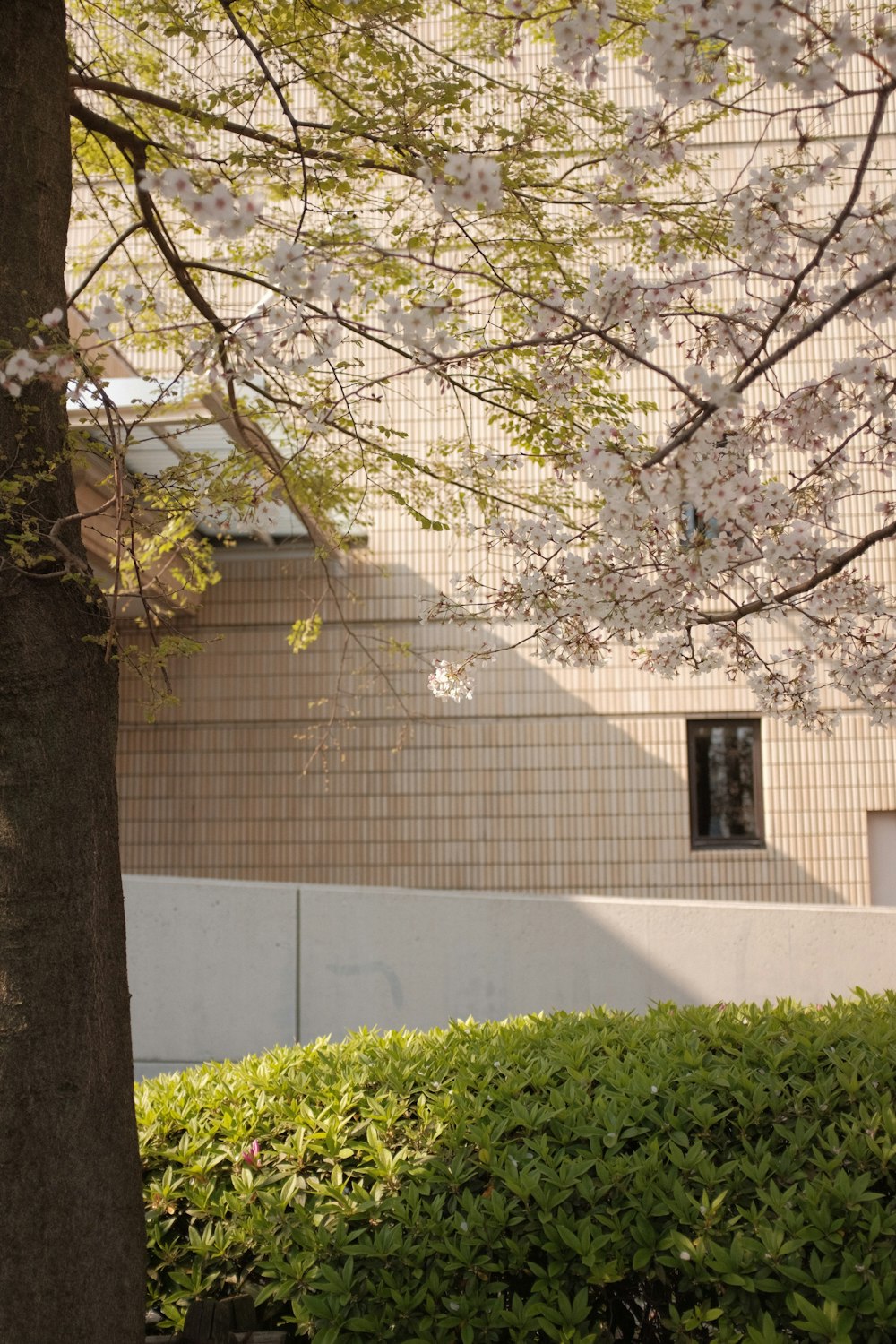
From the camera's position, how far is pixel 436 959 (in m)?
6.75

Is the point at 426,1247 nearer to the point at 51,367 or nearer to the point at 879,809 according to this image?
the point at 51,367

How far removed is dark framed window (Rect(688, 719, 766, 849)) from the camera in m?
9.36

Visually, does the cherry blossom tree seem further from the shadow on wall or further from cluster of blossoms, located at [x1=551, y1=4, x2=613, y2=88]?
the shadow on wall

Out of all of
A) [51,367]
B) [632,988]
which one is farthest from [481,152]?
[632,988]

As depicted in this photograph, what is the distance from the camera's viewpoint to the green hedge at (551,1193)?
259cm

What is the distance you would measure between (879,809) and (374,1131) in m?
7.12

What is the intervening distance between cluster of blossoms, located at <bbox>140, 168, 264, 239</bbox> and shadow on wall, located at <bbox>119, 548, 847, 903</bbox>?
6780mm

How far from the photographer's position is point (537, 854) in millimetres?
9375

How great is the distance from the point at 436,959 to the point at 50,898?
13.9 feet

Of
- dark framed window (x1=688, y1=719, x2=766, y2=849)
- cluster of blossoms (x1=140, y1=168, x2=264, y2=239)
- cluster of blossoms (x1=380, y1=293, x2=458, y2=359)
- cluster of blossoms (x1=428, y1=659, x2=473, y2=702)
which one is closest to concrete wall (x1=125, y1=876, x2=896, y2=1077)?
cluster of blossoms (x1=428, y1=659, x2=473, y2=702)

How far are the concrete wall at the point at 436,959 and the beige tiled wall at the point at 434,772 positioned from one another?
2.47 m

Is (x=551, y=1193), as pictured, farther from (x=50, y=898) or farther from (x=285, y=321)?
(x=285, y=321)

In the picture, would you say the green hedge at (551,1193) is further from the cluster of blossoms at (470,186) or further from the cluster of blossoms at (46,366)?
the cluster of blossoms at (470,186)

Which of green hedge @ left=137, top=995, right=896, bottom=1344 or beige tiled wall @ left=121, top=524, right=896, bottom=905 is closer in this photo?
green hedge @ left=137, top=995, right=896, bottom=1344
